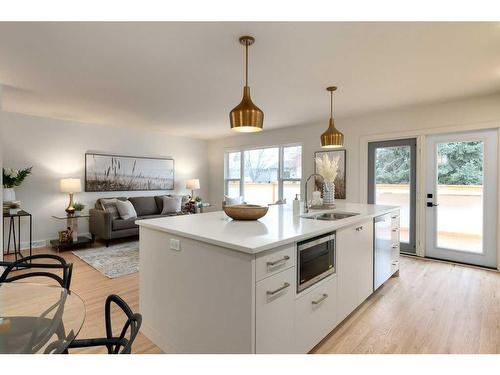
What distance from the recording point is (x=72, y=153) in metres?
5.21

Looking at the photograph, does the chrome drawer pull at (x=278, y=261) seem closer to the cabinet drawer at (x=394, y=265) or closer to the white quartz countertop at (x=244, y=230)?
the white quartz countertop at (x=244, y=230)

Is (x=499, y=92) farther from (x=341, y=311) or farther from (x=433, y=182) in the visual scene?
(x=341, y=311)

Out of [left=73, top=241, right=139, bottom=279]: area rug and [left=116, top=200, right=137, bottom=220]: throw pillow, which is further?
[left=116, top=200, right=137, bottom=220]: throw pillow

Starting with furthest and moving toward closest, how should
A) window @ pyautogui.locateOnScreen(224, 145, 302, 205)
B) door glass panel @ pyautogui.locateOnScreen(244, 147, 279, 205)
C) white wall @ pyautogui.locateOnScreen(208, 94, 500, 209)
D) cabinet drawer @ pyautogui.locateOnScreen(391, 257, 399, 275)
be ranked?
door glass panel @ pyautogui.locateOnScreen(244, 147, 279, 205) → window @ pyautogui.locateOnScreen(224, 145, 302, 205) → white wall @ pyautogui.locateOnScreen(208, 94, 500, 209) → cabinet drawer @ pyautogui.locateOnScreen(391, 257, 399, 275)

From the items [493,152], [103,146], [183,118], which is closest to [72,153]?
[103,146]

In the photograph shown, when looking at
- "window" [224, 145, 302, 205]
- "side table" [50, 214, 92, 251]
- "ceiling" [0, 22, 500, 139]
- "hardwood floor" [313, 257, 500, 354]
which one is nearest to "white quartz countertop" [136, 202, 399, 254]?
"hardwood floor" [313, 257, 500, 354]

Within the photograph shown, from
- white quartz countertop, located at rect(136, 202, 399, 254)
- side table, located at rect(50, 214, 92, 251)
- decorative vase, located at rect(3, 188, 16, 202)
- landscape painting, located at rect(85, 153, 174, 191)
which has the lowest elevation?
side table, located at rect(50, 214, 92, 251)

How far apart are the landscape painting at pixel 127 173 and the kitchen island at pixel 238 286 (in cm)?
399

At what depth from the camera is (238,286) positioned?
1.48 m

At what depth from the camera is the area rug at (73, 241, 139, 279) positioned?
11.9 ft

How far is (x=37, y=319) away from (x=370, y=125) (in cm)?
484

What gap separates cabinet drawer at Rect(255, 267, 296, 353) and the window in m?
4.36

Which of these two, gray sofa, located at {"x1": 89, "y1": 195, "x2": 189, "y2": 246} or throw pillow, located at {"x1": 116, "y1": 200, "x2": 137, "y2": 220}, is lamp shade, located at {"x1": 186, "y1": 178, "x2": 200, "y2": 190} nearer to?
gray sofa, located at {"x1": 89, "y1": 195, "x2": 189, "y2": 246}

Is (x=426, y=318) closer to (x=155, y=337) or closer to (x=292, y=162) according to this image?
(x=155, y=337)
